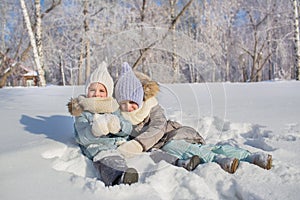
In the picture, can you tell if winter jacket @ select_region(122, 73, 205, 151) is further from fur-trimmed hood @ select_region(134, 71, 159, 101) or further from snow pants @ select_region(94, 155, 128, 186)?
snow pants @ select_region(94, 155, 128, 186)

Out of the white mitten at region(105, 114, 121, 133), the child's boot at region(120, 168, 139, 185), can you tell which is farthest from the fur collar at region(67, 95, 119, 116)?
the child's boot at region(120, 168, 139, 185)

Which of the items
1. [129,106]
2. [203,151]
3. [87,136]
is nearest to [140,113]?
[129,106]

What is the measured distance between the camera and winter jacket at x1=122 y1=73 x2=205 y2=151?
2.24m

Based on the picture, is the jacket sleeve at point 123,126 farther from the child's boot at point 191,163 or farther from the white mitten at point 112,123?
the child's boot at point 191,163

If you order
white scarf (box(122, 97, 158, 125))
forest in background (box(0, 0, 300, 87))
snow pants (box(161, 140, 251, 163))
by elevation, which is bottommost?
snow pants (box(161, 140, 251, 163))

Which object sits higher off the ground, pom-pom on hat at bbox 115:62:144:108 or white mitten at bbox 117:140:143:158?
pom-pom on hat at bbox 115:62:144:108

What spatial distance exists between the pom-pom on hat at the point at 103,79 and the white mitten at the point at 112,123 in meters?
0.26

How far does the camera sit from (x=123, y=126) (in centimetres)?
217

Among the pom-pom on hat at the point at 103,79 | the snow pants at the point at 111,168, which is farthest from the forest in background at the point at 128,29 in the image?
the snow pants at the point at 111,168

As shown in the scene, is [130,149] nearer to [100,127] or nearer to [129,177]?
[100,127]

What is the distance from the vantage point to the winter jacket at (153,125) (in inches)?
88.2

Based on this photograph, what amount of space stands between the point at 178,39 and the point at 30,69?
16.6 metres

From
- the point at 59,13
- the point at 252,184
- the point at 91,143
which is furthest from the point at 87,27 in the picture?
the point at 252,184

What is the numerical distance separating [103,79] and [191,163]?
2.92 feet
